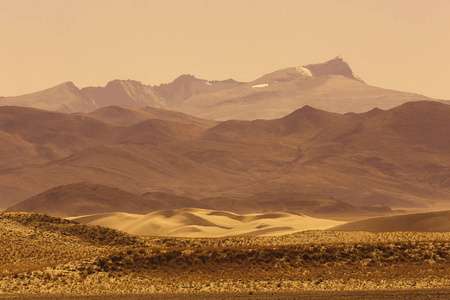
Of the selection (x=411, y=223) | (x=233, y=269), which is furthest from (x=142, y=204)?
(x=233, y=269)

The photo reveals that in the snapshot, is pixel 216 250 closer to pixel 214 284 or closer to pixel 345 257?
pixel 214 284

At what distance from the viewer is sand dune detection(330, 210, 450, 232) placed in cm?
6838

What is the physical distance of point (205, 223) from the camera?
10006cm

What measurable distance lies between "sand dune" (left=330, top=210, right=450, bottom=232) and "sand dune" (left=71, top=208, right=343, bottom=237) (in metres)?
15.0

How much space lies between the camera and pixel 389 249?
41594mm

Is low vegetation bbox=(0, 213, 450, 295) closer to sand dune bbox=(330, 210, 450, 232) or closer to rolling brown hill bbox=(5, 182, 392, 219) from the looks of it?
sand dune bbox=(330, 210, 450, 232)

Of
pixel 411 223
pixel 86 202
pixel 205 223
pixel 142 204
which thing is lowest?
pixel 142 204

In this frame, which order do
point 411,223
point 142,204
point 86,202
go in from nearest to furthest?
point 411,223
point 86,202
point 142,204

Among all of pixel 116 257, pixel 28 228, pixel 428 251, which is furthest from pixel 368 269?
pixel 28 228

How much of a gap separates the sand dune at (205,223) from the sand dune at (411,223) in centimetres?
1498

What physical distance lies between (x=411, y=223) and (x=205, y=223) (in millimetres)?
36435

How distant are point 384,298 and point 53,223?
30.4 metres

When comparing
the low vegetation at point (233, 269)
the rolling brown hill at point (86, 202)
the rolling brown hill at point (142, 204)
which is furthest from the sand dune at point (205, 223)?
the rolling brown hill at point (142, 204)

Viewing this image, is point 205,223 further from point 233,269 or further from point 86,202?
point 86,202
